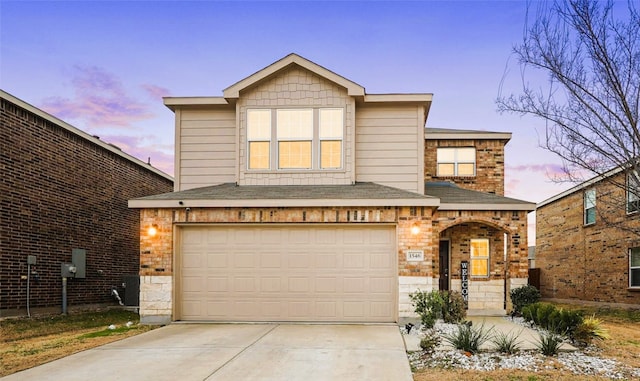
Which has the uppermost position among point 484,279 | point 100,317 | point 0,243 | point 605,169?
point 605,169

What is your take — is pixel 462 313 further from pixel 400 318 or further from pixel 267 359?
pixel 267 359

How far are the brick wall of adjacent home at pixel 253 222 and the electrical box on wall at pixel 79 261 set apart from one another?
394cm

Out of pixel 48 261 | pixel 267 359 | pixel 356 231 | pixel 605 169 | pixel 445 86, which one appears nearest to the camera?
pixel 267 359

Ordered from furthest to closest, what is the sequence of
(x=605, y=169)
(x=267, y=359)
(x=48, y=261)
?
1. (x=48, y=261)
2. (x=605, y=169)
3. (x=267, y=359)

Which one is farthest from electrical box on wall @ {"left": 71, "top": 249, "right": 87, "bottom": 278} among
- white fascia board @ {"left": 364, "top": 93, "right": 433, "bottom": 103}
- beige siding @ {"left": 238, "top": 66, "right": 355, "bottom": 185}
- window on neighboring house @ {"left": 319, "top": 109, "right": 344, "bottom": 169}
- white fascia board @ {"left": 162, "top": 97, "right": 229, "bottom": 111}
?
white fascia board @ {"left": 364, "top": 93, "right": 433, "bottom": 103}

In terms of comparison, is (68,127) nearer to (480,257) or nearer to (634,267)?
(480,257)

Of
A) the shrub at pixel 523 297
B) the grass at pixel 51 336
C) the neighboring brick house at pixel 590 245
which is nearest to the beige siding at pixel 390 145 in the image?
the shrub at pixel 523 297

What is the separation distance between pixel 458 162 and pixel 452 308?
783 centimetres

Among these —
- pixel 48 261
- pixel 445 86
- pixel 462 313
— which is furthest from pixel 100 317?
pixel 445 86

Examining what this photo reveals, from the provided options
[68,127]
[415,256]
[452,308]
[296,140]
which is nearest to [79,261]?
[68,127]

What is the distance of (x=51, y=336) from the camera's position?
Result: 11812 mm

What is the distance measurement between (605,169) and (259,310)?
330 inches

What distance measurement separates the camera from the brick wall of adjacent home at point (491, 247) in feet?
50.7

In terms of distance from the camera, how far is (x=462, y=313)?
41.0ft
